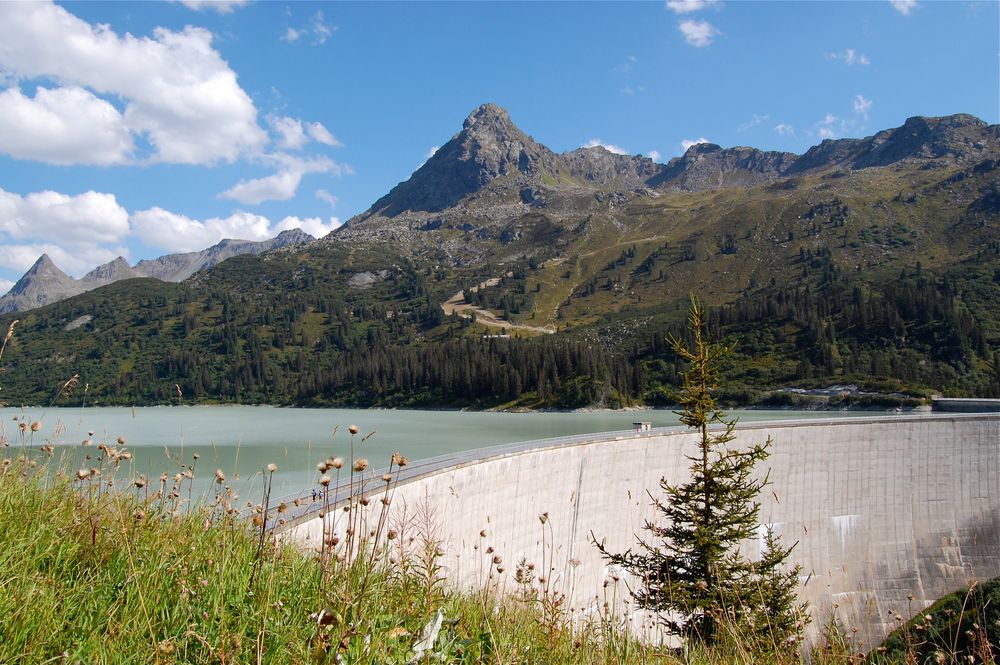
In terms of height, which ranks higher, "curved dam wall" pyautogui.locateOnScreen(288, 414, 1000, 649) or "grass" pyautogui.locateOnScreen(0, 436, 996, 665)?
"grass" pyautogui.locateOnScreen(0, 436, 996, 665)

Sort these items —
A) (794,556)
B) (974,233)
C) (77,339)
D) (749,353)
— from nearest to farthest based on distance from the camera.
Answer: (794,556), (749,353), (974,233), (77,339)

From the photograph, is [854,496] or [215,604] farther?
[854,496]

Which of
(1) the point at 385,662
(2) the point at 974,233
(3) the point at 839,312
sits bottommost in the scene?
(1) the point at 385,662

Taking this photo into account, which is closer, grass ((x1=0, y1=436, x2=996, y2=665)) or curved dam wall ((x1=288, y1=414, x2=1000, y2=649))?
grass ((x1=0, y1=436, x2=996, y2=665))

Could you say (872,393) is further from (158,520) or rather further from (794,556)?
(158,520)

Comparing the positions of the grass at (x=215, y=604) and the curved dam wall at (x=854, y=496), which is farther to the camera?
the curved dam wall at (x=854, y=496)

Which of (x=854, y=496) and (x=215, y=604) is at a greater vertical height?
(x=215, y=604)

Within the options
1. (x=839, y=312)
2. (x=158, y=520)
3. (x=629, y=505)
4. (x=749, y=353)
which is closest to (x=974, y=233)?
(x=839, y=312)

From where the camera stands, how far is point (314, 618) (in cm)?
267

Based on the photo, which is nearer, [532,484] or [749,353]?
[532,484]

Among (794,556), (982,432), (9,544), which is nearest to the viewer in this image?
(9,544)

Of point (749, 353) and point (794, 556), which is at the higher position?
point (749, 353)

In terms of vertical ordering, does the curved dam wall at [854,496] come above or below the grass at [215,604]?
below

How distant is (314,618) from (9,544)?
163 cm
